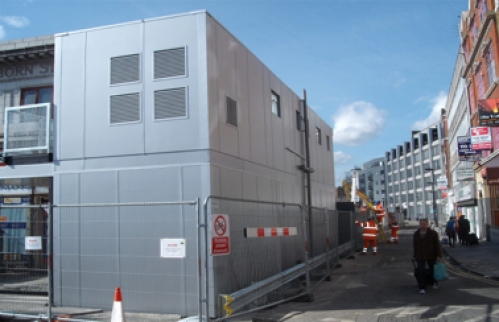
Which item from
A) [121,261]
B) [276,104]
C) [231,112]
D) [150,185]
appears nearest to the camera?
[121,261]

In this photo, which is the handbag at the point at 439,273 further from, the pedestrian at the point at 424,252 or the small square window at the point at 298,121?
the small square window at the point at 298,121

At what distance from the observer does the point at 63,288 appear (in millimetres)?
9930

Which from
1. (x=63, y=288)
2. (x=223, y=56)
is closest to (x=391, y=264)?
(x=223, y=56)

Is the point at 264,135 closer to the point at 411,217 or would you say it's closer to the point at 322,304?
the point at 322,304

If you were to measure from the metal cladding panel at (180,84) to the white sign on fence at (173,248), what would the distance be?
283cm

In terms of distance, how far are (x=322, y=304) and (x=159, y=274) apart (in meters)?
3.59

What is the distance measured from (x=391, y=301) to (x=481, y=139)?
1659cm

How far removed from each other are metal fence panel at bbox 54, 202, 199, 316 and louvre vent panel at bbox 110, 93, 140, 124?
203cm

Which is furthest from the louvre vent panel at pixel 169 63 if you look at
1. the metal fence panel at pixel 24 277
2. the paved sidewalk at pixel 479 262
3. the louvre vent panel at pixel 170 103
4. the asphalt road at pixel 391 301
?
the paved sidewalk at pixel 479 262

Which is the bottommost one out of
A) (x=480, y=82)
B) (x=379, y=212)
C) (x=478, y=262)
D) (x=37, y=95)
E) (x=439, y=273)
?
(x=478, y=262)

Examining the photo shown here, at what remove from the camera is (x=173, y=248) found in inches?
296

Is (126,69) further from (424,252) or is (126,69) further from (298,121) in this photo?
(298,121)

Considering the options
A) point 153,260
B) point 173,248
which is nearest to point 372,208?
point 153,260

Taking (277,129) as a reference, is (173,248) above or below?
below
